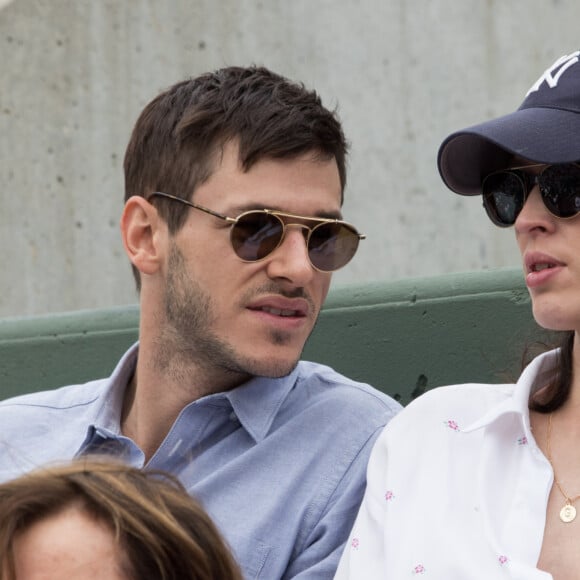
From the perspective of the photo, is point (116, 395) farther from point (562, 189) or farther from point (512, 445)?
point (562, 189)

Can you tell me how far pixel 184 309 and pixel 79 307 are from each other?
114 inches

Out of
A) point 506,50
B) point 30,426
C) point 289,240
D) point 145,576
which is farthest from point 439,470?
point 506,50

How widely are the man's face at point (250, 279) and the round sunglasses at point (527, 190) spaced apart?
412 millimetres

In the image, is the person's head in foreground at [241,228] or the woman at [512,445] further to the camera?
→ the person's head in foreground at [241,228]

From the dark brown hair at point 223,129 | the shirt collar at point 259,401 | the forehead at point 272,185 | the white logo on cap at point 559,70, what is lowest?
the shirt collar at point 259,401

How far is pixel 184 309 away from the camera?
242cm

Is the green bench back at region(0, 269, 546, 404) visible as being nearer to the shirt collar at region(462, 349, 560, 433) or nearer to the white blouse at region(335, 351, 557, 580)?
the shirt collar at region(462, 349, 560, 433)

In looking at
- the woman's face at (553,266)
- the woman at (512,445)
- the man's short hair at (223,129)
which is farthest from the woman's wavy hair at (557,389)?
the man's short hair at (223,129)

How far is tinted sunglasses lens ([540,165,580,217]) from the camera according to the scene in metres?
1.85

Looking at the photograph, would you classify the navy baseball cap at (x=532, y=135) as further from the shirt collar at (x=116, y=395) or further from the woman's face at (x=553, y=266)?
the shirt collar at (x=116, y=395)

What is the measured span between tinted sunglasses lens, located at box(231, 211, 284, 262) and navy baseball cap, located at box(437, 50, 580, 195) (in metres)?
0.37

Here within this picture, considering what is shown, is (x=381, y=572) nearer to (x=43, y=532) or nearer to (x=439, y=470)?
(x=439, y=470)

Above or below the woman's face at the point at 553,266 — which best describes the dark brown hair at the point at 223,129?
above

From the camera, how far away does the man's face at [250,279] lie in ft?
7.60
